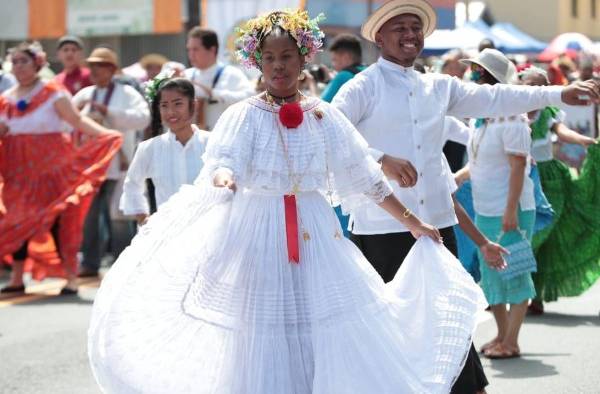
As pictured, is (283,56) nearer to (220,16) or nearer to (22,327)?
(22,327)

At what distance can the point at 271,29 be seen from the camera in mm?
5340

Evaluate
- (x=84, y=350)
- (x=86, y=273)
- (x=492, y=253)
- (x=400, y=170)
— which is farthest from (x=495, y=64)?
(x=86, y=273)

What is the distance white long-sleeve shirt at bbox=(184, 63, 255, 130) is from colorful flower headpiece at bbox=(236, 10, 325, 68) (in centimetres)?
544

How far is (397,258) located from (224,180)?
1.31m

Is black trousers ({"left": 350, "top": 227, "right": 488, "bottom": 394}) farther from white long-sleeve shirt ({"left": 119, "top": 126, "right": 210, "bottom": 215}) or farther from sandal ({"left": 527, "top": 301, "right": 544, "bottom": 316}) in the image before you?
sandal ({"left": 527, "top": 301, "right": 544, "bottom": 316})

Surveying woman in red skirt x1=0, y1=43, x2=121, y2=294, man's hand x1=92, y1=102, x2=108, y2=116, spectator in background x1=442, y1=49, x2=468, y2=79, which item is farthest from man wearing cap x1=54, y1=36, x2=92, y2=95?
spectator in background x1=442, y1=49, x2=468, y2=79

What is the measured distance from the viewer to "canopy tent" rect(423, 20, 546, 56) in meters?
28.0

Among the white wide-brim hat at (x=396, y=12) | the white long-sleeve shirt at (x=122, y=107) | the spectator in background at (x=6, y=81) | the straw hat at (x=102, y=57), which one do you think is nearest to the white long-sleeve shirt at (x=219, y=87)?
the white long-sleeve shirt at (x=122, y=107)

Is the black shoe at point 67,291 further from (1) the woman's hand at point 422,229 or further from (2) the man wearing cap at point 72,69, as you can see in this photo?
(1) the woman's hand at point 422,229

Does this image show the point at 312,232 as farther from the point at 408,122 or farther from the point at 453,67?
the point at 453,67

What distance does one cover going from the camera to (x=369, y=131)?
19.7 ft

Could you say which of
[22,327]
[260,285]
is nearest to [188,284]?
[260,285]

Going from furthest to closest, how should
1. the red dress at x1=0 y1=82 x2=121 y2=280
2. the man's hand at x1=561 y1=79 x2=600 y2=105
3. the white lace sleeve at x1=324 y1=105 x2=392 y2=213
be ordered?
the red dress at x1=0 y1=82 x2=121 y2=280
the man's hand at x1=561 y1=79 x2=600 y2=105
the white lace sleeve at x1=324 y1=105 x2=392 y2=213

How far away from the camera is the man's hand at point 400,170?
5527mm
